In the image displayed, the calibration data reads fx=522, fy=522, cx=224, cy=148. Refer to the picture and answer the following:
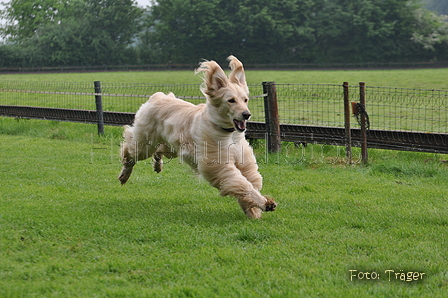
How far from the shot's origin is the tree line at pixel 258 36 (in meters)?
53.8

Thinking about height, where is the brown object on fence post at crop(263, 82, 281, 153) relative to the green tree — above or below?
below

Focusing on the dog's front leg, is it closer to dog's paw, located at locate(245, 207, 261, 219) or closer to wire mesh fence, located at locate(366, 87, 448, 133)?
dog's paw, located at locate(245, 207, 261, 219)

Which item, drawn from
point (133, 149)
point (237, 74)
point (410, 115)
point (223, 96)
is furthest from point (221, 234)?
point (410, 115)

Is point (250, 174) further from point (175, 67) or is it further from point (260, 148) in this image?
point (175, 67)

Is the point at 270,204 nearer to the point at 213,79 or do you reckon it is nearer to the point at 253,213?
the point at 253,213

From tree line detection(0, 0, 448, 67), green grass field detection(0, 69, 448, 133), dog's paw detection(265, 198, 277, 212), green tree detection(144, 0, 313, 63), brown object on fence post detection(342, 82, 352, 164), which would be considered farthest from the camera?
green tree detection(144, 0, 313, 63)

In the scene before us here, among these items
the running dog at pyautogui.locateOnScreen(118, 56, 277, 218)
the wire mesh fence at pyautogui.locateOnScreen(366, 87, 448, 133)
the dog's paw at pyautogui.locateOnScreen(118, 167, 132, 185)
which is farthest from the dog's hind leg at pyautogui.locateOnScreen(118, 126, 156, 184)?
the wire mesh fence at pyautogui.locateOnScreen(366, 87, 448, 133)

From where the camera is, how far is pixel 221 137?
5426mm

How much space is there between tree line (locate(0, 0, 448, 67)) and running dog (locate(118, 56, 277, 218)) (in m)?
49.9

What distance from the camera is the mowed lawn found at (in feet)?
11.9

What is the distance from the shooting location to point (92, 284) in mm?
3594

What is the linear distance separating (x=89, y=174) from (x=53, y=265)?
153 inches

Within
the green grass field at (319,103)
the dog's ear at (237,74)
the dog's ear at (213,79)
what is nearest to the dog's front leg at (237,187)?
the dog's ear at (213,79)

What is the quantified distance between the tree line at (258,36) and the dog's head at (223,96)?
50.2m
